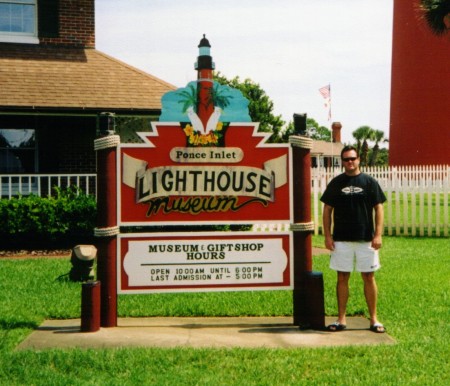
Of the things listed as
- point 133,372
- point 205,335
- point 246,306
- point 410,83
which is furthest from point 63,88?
point 410,83

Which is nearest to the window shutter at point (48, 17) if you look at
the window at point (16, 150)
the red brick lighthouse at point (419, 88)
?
the window at point (16, 150)

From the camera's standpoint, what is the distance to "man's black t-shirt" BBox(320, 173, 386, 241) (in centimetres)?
634

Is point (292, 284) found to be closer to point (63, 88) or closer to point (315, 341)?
point (315, 341)

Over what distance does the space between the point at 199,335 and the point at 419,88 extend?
33.4 m

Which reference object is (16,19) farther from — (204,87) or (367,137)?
(367,137)

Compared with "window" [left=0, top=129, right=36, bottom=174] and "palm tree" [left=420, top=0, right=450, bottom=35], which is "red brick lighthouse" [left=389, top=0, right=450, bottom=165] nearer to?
"palm tree" [left=420, top=0, right=450, bottom=35]

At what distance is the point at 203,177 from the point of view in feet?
22.1

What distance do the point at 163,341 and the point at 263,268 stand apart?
1323mm

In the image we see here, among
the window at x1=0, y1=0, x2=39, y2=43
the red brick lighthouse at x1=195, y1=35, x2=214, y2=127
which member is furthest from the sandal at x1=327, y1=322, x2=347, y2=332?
the window at x1=0, y1=0, x2=39, y2=43

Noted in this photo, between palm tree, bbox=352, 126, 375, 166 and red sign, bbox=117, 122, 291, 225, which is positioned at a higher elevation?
palm tree, bbox=352, 126, 375, 166

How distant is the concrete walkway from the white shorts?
61 cm

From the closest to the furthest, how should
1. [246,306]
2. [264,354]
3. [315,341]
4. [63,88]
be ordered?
[264,354] < [315,341] < [246,306] < [63,88]

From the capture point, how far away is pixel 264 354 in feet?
18.1

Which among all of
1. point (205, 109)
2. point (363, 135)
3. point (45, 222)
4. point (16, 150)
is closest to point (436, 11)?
point (16, 150)
